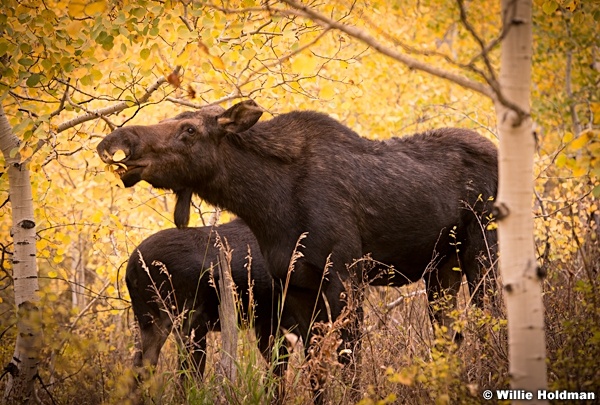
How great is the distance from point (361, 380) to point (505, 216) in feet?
7.92

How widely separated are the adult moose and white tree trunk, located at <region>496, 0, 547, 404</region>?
93.0 inches

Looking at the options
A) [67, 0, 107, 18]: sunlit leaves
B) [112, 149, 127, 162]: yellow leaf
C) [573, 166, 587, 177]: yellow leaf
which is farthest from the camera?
[112, 149, 127, 162]: yellow leaf

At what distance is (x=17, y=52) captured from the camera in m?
5.13

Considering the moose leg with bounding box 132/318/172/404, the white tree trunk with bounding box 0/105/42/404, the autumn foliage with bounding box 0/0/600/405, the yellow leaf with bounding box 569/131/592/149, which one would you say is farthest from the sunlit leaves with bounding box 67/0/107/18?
the moose leg with bounding box 132/318/172/404

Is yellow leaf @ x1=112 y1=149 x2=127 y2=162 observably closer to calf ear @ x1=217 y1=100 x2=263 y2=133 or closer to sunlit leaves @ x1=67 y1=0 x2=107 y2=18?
calf ear @ x1=217 y1=100 x2=263 y2=133

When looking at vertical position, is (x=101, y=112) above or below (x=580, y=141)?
above

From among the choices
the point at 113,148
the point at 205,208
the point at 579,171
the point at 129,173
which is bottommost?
the point at 579,171

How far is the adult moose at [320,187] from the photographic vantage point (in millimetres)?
5734

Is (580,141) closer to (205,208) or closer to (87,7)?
(87,7)

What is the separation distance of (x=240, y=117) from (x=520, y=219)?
10.8ft

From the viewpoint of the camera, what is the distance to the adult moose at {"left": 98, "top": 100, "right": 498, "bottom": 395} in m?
5.73

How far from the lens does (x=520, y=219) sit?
3066mm

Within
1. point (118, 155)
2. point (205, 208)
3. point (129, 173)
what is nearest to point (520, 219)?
point (118, 155)

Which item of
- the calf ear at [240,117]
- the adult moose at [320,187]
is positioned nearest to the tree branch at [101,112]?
Result: the adult moose at [320,187]
